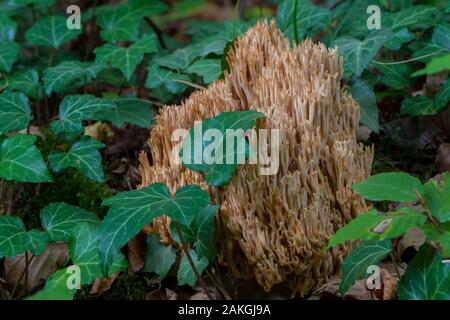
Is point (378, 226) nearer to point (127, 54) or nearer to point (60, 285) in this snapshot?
point (60, 285)

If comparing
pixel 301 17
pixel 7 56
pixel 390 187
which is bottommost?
pixel 390 187

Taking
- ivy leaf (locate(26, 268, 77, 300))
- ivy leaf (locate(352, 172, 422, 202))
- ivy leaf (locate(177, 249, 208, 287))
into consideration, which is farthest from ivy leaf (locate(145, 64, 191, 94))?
ivy leaf (locate(352, 172, 422, 202))

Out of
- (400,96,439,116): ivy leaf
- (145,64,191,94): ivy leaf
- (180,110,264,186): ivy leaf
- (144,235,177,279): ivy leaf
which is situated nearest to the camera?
(180,110,264,186): ivy leaf

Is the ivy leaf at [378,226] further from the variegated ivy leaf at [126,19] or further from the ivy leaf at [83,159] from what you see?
the variegated ivy leaf at [126,19]

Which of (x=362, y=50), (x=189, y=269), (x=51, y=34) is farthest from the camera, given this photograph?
(x=51, y=34)

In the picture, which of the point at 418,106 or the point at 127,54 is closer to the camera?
the point at 418,106

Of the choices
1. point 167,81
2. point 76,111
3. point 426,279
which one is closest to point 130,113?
point 167,81

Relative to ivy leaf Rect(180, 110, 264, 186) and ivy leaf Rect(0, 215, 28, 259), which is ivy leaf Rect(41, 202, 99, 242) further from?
ivy leaf Rect(180, 110, 264, 186)
